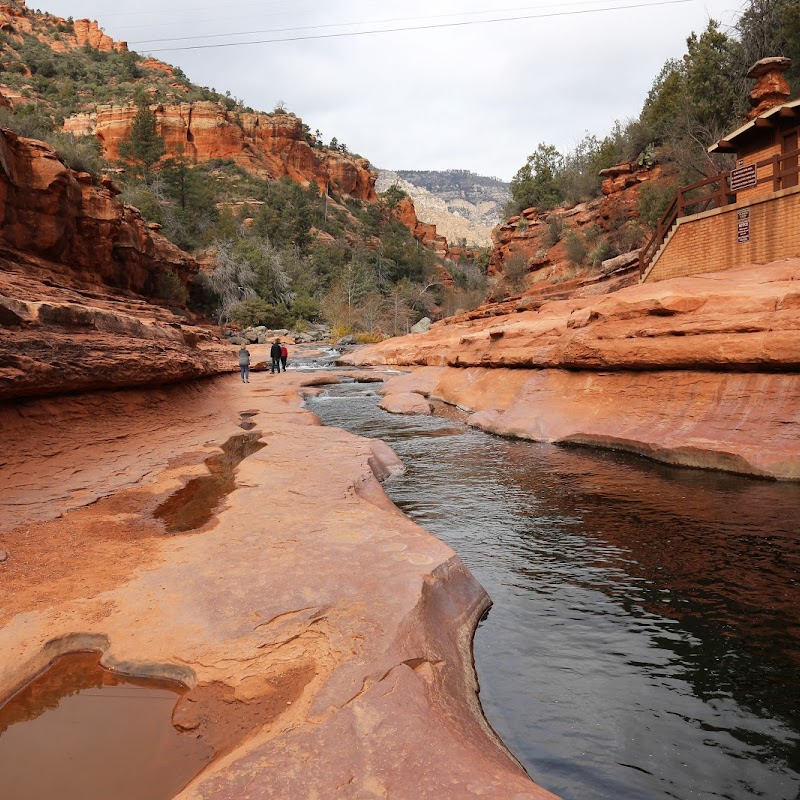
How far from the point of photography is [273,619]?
2.84 m

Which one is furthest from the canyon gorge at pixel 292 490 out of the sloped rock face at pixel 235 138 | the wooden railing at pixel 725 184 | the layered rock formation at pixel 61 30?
the layered rock formation at pixel 61 30

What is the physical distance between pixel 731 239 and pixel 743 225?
0.53m

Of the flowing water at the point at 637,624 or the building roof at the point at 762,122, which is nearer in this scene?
the flowing water at the point at 637,624

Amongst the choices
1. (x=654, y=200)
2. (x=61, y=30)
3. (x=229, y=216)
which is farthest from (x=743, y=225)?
(x=61, y=30)

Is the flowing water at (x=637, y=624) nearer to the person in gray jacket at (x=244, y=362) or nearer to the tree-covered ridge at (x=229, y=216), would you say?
the person in gray jacket at (x=244, y=362)

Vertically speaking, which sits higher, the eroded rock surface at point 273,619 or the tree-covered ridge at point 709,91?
the tree-covered ridge at point 709,91

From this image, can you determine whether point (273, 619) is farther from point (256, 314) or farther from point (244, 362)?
point (256, 314)

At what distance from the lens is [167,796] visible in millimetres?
1827

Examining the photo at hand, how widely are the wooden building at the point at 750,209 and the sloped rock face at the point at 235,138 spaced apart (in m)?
57.6

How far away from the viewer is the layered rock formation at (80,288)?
6.34 m

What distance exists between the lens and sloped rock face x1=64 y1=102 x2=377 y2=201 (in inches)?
2373

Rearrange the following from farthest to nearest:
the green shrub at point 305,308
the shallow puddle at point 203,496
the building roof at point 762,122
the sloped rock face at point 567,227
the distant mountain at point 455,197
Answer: the distant mountain at point 455,197
the green shrub at point 305,308
the sloped rock face at point 567,227
the building roof at point 762,122
the shallow puddle at point 203,496

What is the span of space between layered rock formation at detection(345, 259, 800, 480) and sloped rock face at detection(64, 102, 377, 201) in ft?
199

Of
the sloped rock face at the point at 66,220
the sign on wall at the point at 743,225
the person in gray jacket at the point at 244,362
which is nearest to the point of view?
the sign on wall at the point at 743,225
